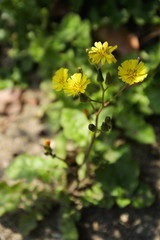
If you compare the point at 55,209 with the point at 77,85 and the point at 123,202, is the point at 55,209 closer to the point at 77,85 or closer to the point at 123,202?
the point at 123,202

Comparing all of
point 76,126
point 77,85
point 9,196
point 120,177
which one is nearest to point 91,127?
point 77,85

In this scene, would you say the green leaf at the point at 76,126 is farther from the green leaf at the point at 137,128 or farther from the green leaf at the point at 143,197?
the green leaf at the point at 143,197

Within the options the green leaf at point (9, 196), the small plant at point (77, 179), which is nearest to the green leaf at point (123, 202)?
the small plant at point (77, 179)

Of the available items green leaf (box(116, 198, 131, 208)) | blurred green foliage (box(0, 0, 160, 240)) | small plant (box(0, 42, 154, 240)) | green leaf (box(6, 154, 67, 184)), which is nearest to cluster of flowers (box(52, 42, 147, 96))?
blurred green foliage (box(0, 0, 160, 240))

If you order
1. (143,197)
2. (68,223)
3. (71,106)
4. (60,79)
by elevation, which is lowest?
(68,223)

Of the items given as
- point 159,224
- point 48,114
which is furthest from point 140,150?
point 48,114

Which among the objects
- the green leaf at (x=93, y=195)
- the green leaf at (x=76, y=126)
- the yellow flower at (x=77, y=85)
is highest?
the green leaf at (x=76, y=126)

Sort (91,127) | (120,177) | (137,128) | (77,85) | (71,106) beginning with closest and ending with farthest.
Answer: (77,85)
(91,127)
(120,177)
(137,128)
(71,106)
